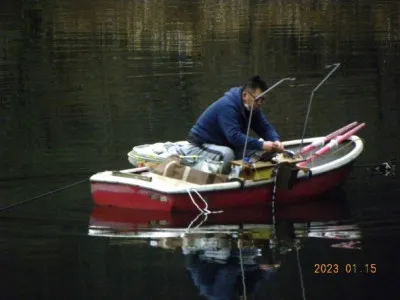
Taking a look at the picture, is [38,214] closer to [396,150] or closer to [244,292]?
[244,292]

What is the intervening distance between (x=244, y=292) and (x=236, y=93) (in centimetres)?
389

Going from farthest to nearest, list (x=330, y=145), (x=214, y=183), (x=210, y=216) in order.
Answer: (x=330, y=145) → (x=214, y=183) → (x=210, y=216)

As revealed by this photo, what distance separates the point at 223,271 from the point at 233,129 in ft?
9.43

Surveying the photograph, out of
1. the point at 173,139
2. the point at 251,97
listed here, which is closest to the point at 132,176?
the point at 251,97

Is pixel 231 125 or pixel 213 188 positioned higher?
pixel 231 125

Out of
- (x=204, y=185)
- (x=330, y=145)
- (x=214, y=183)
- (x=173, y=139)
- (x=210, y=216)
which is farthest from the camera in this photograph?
(x=173, y=139)

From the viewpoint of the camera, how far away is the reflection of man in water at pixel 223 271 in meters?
9.46

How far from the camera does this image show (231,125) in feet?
41.1

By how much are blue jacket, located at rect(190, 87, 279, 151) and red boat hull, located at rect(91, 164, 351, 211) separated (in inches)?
25.6

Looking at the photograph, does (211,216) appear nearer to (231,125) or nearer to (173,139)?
(231,125)

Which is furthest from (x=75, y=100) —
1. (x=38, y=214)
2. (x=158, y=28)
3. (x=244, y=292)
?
(x=158, y=28)

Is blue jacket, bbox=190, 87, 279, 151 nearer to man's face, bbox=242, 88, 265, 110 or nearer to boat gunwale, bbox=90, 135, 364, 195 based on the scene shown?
man's face, bbox=242, 88, 265, 110

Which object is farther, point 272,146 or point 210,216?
point 272,146
